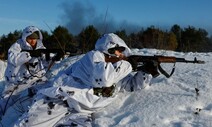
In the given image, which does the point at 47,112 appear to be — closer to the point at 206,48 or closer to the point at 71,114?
the point at 71,114

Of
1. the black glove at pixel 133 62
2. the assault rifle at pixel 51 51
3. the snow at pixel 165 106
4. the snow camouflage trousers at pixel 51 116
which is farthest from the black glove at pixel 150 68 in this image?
the assault rifle at pixel 51 51

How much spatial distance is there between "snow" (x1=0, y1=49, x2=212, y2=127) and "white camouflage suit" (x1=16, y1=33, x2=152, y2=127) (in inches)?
8.2

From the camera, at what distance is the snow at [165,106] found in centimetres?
563

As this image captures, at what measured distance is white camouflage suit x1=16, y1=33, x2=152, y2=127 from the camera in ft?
19.1

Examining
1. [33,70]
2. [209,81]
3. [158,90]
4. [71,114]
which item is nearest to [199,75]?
[209,81]

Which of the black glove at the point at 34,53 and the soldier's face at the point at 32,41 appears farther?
the soldier's face at the point at 32,41

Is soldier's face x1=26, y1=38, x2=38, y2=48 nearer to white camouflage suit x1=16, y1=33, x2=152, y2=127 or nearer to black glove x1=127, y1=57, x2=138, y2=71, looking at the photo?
white camouflage suit x1=16, y1=33, x2=152, y2=127

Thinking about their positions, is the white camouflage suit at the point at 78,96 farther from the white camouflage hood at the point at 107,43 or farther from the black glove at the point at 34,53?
the black glove at the point at 34,53

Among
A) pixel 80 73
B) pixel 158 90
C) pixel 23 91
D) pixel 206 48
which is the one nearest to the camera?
pixel 80 73

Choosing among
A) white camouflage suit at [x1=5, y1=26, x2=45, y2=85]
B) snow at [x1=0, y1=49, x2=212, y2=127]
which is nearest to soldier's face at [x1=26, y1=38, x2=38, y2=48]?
white camouflage suit at [x1=5, y1=26, x2=45, y2=85]

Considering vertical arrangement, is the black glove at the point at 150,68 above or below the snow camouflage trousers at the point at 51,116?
above

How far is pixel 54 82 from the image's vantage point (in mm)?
6129

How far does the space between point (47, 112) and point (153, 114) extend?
4.29 ft

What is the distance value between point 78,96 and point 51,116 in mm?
415
